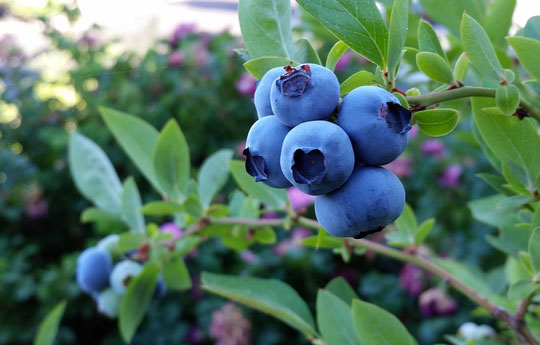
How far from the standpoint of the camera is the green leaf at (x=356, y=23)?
0.43 meters

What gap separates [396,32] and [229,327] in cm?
161

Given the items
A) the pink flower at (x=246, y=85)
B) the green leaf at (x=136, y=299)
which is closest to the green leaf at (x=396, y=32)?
the green leaf at (x=136, y=299)

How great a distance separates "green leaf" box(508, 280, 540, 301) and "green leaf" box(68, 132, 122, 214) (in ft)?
2.19

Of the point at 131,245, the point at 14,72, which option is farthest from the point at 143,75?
the point at 131,245

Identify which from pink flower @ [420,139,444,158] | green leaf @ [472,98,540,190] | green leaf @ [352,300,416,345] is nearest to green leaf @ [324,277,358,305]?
green leaf @ [352,300,416,345]

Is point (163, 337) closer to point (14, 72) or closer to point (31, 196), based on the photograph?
point (31, 196)

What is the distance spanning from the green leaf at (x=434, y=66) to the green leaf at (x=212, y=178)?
45cm

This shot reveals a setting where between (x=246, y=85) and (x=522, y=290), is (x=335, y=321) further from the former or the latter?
(x=246, y=85)

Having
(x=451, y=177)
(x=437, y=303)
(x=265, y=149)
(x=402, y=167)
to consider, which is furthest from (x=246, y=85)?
(x=265, y=149)

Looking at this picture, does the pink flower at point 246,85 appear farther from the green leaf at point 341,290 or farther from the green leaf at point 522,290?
the green leaf at point 522,290

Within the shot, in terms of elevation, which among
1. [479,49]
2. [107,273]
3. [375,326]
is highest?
[479,49]

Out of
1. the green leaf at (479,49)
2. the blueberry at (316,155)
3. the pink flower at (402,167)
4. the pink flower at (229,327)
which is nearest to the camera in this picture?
the blueberry at (316,155)

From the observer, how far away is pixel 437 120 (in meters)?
0.44

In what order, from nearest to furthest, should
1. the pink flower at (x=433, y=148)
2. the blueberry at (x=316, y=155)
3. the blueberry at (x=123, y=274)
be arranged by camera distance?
the blueberry at (x=316, y=155) < the blueberry at (x=123, y=274) < the pink flower at (x=433, y=148)
